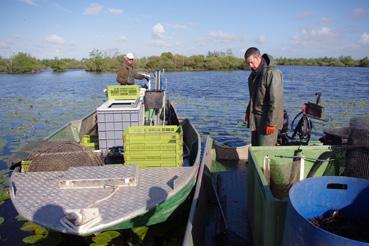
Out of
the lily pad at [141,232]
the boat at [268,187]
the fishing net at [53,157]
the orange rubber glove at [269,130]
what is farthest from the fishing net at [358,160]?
the fishing net at [53,157]

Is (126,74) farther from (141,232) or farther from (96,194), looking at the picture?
(96,194)

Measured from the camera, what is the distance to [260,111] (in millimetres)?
4867

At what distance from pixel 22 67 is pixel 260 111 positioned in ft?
173

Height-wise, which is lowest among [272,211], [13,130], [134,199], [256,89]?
[13,130]

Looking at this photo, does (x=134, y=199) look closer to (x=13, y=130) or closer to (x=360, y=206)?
(x=360, y=206)

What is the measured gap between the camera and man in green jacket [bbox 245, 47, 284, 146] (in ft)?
14.9

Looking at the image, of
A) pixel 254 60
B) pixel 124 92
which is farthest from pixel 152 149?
pixel 124 92

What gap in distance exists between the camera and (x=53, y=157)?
4.44 meters

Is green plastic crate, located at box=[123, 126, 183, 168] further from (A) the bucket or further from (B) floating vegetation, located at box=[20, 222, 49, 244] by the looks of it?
(A) the bucket

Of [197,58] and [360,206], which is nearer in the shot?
[360,206]

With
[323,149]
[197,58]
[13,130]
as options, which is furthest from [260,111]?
[197,58]

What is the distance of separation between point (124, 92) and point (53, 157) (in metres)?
3.16

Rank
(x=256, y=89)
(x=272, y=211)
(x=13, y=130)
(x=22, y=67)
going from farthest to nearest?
(x=22, y=67), (x=13, y=130), (x=256, y=89), (x=272, y=211)

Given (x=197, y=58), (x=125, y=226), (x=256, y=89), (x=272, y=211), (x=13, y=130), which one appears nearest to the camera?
(x=272, y=211)
